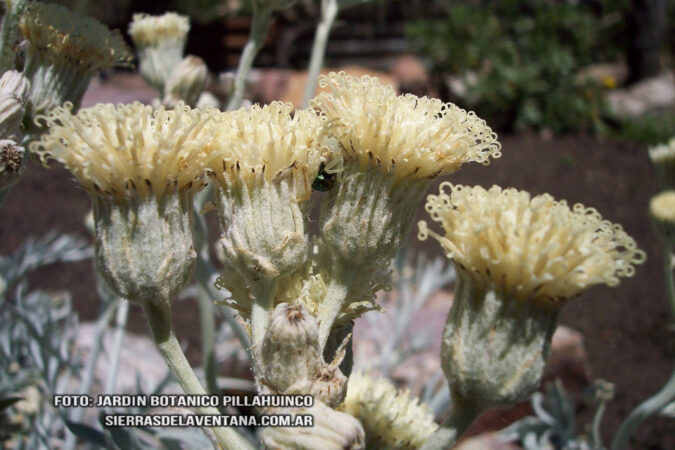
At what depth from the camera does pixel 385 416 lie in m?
1.73

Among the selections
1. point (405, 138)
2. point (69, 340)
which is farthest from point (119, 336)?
point (405, 138)

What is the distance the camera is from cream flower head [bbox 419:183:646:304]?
3.98 feet

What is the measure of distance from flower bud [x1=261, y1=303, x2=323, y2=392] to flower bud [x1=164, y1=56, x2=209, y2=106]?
4.11ft

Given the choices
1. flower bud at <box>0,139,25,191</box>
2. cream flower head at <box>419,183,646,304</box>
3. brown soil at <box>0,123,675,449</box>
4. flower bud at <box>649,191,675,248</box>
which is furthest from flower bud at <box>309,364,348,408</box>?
brown soil at <box>0,123,675,449</box>

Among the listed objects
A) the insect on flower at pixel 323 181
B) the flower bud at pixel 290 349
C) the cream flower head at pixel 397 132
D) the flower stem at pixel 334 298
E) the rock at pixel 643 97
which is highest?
the rock at pixel 643 97

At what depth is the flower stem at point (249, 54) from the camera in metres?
2.10

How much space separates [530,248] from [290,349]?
0.48 m

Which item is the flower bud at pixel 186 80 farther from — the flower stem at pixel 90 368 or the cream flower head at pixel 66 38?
the flower stem at pixel 90 368

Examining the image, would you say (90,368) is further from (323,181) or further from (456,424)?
(456,424)

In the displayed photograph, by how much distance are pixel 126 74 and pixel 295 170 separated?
40.3ft

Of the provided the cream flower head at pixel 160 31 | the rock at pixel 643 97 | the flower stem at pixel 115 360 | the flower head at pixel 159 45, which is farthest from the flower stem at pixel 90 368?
the rock at pixel 643 97

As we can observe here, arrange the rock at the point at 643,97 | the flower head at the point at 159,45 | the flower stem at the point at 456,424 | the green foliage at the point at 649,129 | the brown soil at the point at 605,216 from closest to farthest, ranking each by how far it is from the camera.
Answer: the flower stem at the point at 456,424 → the flower head at the point at 159,45 → the brown soil at the point at 605,216 → the green foliage at the point at 649,129 → the rock at the point at 643,97

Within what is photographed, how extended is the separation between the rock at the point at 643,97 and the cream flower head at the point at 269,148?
37.0ft

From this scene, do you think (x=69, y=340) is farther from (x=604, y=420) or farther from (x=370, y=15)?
(x=370, y=15)
